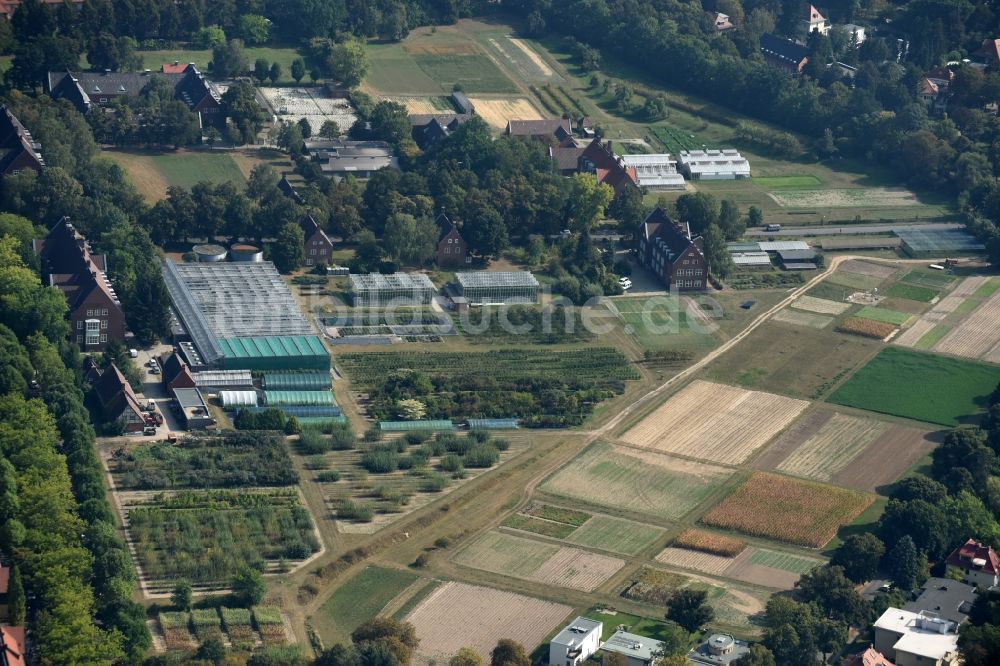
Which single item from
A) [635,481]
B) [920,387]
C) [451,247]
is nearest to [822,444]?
[920,387]

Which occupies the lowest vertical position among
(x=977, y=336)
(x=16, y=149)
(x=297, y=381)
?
(x=16, y=149)

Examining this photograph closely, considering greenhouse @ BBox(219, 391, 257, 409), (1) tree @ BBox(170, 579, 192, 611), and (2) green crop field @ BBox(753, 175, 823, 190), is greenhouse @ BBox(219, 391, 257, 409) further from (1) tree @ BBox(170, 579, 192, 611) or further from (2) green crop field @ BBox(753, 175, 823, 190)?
(2) green crop field @ BBox(753, 175, 823, 190)

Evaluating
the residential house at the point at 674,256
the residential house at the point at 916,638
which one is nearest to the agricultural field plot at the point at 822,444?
the residential house at the point at 916,638

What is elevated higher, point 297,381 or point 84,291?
point 84,291

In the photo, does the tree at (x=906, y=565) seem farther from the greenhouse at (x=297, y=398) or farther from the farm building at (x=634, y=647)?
the greenhouse at (x=297, y=398)

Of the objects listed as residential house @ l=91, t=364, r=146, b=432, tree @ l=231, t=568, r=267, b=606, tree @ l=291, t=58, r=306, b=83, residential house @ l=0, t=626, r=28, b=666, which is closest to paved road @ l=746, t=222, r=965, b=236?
tree @ l=291, t=58, r=306, b=83

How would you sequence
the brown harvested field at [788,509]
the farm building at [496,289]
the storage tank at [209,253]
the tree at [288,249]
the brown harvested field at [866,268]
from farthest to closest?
the brown harvested field at [866,268]
the tree at [288,249]
the storage tank at [209,253]
the farm building at [496,289]
the brown harvested field at [788,509]

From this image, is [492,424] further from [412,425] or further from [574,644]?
[574,644]

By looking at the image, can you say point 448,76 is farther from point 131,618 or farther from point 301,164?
point 131,618
